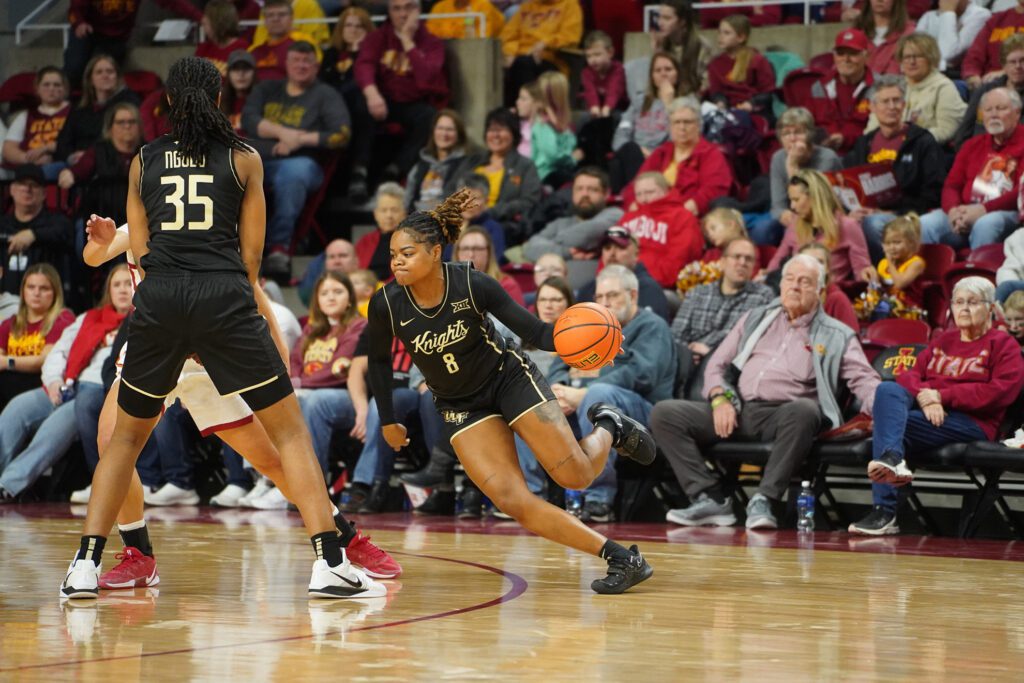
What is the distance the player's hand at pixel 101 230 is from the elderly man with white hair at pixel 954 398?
398 centimetres

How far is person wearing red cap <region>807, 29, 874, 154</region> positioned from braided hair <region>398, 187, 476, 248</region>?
5.81 meters

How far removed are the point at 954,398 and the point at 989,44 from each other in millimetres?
3720

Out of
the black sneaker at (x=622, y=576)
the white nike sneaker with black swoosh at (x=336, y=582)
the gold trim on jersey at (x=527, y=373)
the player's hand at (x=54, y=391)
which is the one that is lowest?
the black sneaker at (x=622, y=576)

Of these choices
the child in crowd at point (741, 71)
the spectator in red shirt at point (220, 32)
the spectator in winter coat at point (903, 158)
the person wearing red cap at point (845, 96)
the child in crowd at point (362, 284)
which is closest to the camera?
the spectator in winter coat at point (903, 158)

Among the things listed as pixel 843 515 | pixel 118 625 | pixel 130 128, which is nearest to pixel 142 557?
pixel 118 625

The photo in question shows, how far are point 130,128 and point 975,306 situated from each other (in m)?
6.70

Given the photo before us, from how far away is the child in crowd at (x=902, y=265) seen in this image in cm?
858

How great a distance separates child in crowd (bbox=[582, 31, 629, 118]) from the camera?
38.0 ft

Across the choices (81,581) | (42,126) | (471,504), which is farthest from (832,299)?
(42,126)

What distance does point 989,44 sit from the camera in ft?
33.1

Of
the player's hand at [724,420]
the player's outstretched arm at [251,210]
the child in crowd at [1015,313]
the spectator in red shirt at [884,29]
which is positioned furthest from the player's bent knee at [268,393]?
the spectator in red shirt at [884,29]

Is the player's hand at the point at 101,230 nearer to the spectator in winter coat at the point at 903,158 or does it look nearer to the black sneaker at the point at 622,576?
the black sneaker at the point at 622,576

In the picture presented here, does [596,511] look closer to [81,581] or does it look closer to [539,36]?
[81,581]

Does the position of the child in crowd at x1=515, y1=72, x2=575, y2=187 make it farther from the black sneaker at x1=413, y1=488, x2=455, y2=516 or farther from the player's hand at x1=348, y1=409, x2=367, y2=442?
the black sneaker at x1=413, y1=488, x2=455, y2=516
